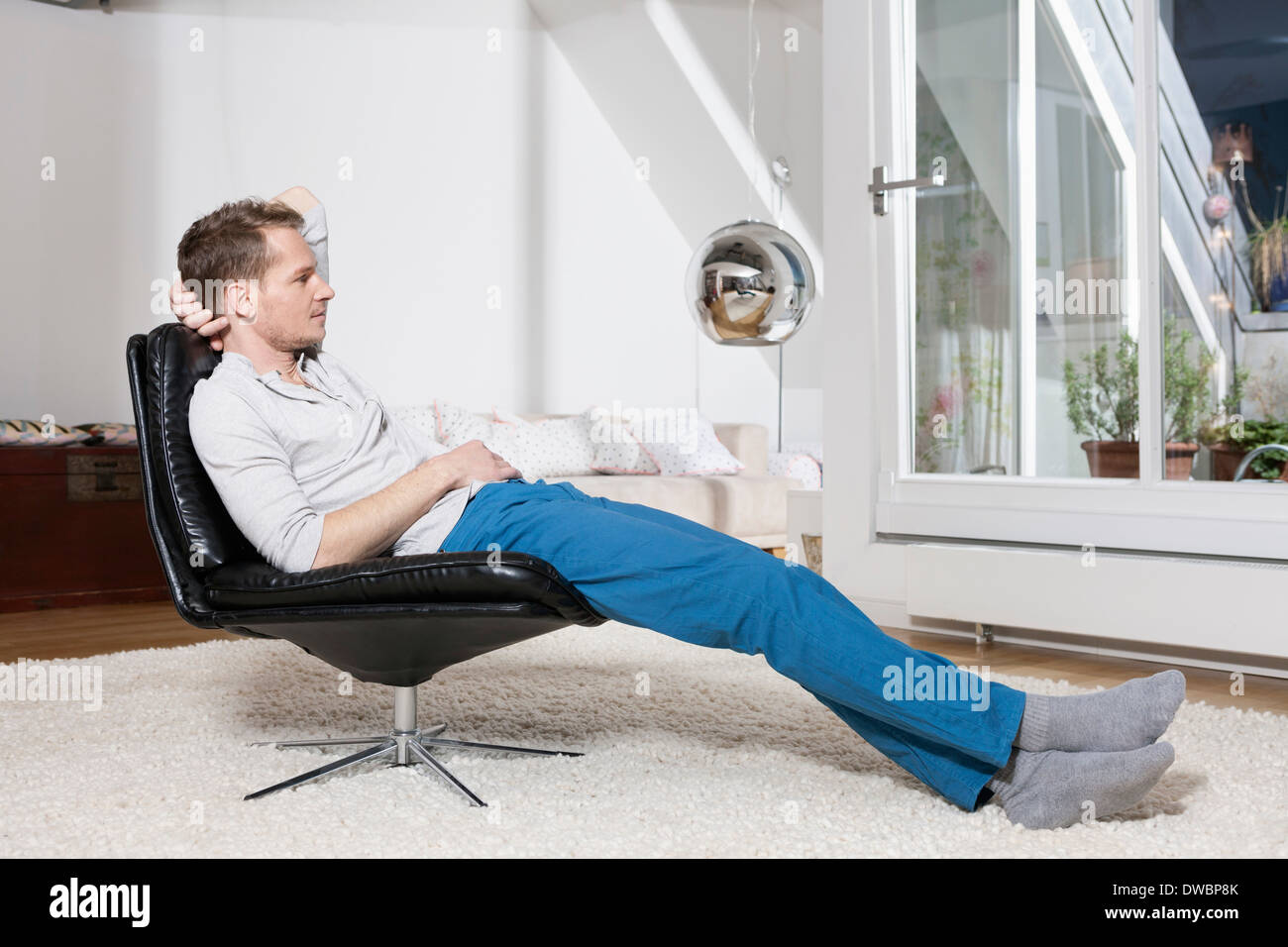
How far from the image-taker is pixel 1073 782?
1.53 metres

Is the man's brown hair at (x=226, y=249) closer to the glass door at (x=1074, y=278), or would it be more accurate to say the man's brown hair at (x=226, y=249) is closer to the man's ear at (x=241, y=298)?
the man's ear at (x=241, y=298)

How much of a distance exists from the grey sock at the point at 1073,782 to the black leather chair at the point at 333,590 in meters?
0.61

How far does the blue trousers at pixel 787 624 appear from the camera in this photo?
1.52m

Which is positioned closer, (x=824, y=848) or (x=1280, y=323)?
(x=824, y=848)

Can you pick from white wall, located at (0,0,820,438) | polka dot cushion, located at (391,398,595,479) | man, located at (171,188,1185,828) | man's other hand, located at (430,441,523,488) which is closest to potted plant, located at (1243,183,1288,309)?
man, located at (171,188,1185,828)

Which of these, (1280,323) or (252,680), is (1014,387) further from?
(252,680)

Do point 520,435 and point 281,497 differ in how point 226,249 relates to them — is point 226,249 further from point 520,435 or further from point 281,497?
point 520,435

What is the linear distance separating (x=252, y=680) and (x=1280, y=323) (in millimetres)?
2583

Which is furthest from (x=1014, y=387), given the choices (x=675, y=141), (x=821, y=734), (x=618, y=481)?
(x=675, y=141)

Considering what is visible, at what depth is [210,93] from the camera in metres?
5.09

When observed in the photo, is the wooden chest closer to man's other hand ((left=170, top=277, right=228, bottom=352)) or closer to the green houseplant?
man's other hand ((left=170, top=277, right=228, bottom=352))

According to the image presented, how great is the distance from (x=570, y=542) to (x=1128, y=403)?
77.8 inches

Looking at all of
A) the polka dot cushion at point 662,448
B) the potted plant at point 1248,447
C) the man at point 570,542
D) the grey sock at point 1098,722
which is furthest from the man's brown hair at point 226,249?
the polka dot cushion at point 662,448
